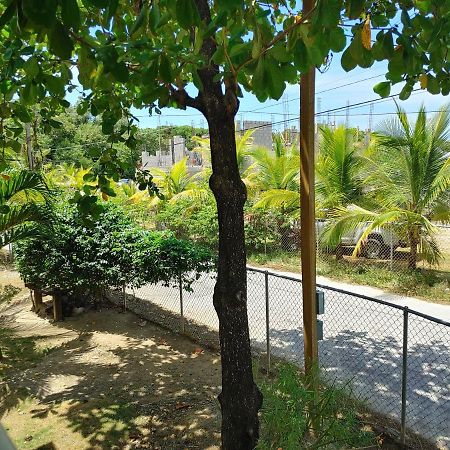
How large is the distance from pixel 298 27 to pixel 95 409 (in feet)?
14.0

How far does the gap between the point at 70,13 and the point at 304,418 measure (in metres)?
2.82

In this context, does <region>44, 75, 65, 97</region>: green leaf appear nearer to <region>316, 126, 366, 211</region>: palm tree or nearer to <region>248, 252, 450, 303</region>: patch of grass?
<region>248, 252, 450, 303</region>: patch of grass

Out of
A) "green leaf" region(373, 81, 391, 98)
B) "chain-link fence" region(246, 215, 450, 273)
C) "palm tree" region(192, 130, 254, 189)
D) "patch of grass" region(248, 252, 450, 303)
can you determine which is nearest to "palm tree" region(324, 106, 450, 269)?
"chain-link fence" region(246, 215, 450, 273)

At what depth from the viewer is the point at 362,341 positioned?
21.1 feet

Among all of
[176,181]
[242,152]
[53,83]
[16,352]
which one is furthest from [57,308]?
[176,181]

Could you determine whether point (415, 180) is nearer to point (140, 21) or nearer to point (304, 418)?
point (304, 418)

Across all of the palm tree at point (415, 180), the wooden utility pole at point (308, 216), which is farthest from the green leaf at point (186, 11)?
the palm tree at point (415, 180)

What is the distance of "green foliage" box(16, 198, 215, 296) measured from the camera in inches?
263

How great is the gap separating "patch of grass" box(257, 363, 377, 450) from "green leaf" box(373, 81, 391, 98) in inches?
78.5

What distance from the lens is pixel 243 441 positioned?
9.96 ft

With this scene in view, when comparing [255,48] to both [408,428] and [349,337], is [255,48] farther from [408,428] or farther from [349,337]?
[349,337]

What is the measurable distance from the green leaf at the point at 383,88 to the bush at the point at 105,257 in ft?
16.2

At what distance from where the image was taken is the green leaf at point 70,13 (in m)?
1.03

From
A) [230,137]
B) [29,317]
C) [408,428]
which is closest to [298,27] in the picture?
[230,137]
